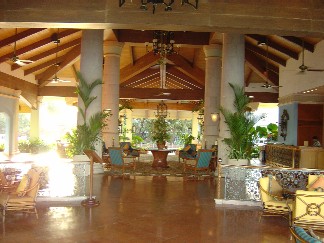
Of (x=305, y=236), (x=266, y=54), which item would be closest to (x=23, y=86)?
(x=266, y=54)

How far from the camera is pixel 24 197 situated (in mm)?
6352

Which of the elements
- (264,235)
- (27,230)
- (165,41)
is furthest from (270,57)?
(27,230)

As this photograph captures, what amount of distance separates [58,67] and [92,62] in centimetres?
781

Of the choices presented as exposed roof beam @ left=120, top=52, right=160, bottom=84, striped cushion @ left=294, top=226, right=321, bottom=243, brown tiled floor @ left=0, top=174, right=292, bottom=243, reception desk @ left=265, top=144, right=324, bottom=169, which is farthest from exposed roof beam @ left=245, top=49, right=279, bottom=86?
striped cushion @ left=294, top=226, right=321, bottom=243

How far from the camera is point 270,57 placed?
1698 cm

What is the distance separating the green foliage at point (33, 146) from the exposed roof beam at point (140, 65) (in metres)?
5.62

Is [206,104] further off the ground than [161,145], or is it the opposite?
[206,104]

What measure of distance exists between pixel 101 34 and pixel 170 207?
6942 millimetres

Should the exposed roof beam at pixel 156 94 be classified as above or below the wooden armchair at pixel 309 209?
above

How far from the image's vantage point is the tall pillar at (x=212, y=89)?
15.9m

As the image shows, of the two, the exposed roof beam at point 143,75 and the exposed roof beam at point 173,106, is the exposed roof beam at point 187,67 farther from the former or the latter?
the exposed roof beam at point 173,106

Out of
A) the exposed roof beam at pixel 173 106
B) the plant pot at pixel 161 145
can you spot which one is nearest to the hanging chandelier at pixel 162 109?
the exposed roof beam at pixel 173 106

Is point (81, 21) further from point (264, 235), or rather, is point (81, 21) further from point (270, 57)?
point (270, 57)

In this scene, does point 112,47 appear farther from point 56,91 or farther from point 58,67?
point 56,91
